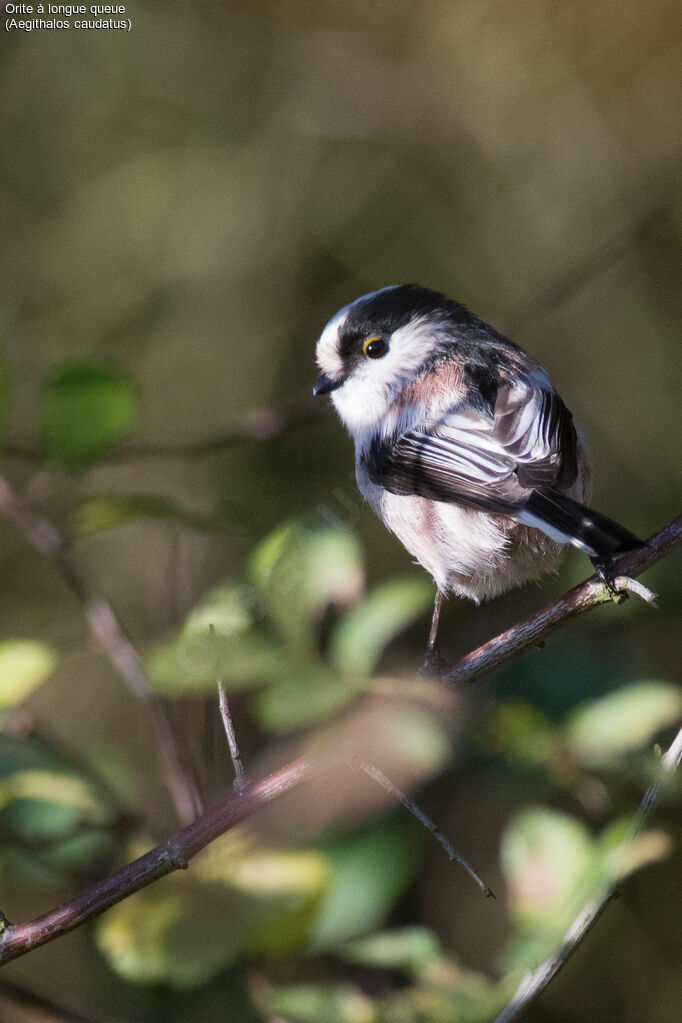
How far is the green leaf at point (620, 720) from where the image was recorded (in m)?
1.23

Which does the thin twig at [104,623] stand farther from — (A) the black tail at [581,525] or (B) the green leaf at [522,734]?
(A) the black tail at [581,525]

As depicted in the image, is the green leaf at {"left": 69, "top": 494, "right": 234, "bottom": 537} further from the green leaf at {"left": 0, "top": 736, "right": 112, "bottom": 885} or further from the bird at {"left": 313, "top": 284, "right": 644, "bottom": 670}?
the bird at {"left": 313, "top": 284, "right": 644, "bottom": 670}

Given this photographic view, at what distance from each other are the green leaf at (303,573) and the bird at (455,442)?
17.1 inches

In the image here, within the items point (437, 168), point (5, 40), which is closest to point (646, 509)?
point (437, 168)

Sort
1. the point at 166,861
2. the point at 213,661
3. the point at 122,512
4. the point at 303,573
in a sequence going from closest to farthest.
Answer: the point at 213,661
the point at 303,573
the point at 166,861
the point at 122,512

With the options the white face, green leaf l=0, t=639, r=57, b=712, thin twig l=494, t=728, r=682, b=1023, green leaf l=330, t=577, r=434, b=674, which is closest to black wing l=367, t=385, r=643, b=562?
the white face

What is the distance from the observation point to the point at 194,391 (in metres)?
3.03

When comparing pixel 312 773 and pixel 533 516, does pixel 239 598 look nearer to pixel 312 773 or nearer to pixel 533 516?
pixel 312 773

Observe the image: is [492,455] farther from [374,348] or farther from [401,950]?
[401,950]

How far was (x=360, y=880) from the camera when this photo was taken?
1288mm

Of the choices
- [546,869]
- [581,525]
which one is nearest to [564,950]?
[546,869]

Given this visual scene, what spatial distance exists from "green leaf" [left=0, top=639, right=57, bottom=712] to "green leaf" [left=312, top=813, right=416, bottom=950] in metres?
0.50

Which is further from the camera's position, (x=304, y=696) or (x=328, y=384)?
(x=328, y=384)

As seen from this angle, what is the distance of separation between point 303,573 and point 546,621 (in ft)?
1.72
